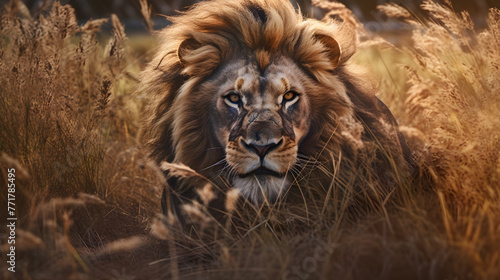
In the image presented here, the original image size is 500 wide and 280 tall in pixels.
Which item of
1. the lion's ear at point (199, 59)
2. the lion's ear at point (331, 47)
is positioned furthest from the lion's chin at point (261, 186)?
the lion's ear at point (331, 47)

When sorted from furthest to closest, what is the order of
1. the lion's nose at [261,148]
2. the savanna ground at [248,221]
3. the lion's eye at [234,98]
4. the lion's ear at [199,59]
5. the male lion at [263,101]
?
the lion's ear at [199,59] → the lion's eye at [234,98] → the male lion at [263,101] → the lion's nose at [261,148] → the savanna ground at [248,221]

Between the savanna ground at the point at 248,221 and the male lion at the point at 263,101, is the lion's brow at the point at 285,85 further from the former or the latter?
the savanna ground at the point at 248,221

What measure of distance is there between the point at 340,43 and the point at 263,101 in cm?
81

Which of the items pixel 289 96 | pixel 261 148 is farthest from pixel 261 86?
pixel 261 148

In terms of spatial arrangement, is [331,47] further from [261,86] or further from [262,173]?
[262,173]

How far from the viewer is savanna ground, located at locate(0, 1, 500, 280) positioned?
2545 mm

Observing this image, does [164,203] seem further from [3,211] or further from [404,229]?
[404,229]

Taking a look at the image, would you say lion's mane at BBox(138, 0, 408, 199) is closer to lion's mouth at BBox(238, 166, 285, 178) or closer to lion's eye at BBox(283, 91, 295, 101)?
lion's eye at BBox(283, 91, 295, 101)

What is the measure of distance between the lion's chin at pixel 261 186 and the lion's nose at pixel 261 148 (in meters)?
0.18

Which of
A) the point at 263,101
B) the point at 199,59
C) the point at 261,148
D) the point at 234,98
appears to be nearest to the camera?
the point at 261,148

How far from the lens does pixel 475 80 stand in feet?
12.2

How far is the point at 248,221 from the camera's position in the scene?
326 cm

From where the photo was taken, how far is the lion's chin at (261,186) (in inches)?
124

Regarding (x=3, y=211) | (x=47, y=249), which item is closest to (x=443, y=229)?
(x=47, y=249)
